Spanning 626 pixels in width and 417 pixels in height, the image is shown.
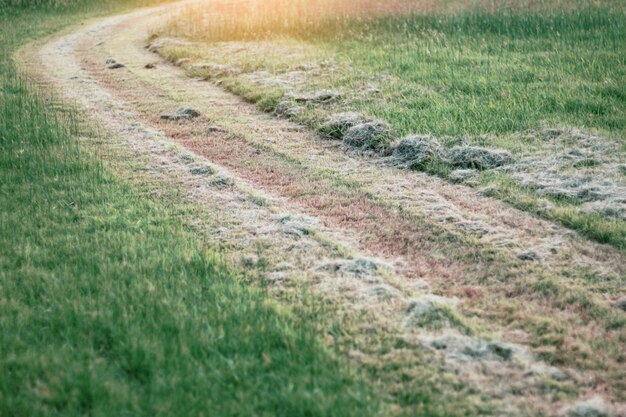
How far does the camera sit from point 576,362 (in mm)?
4008

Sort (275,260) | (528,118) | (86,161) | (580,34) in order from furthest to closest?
(580,34), (528,118), (86,161), (275,260)

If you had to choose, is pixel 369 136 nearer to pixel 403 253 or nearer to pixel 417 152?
pixel 417 152

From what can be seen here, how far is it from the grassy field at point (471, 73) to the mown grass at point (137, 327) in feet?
10.2

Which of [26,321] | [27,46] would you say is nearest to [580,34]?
[26,321]

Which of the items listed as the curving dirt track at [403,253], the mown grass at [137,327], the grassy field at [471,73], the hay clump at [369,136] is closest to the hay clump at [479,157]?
the grassy field at [471,73]

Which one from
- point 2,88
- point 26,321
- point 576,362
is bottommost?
point 576,362

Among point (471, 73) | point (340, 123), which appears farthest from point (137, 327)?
point (471, 73)

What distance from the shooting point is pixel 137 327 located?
14.1 feet

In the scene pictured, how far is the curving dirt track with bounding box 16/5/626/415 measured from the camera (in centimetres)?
400

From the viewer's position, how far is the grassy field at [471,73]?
7.25 metres

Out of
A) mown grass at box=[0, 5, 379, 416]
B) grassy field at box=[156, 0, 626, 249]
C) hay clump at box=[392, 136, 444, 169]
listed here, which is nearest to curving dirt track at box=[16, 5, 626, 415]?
hay clump at box=[392, 136, 444, 169]

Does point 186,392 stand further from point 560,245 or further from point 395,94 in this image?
point 395,94

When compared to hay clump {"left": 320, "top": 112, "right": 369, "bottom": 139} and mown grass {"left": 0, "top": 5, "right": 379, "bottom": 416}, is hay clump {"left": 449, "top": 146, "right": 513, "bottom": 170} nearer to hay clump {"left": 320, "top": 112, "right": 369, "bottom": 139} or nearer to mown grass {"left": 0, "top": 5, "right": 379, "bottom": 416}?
hay clump {"left": 320, "top": 112, "right": 369, "bottom": 139}

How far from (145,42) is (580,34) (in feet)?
39.5
